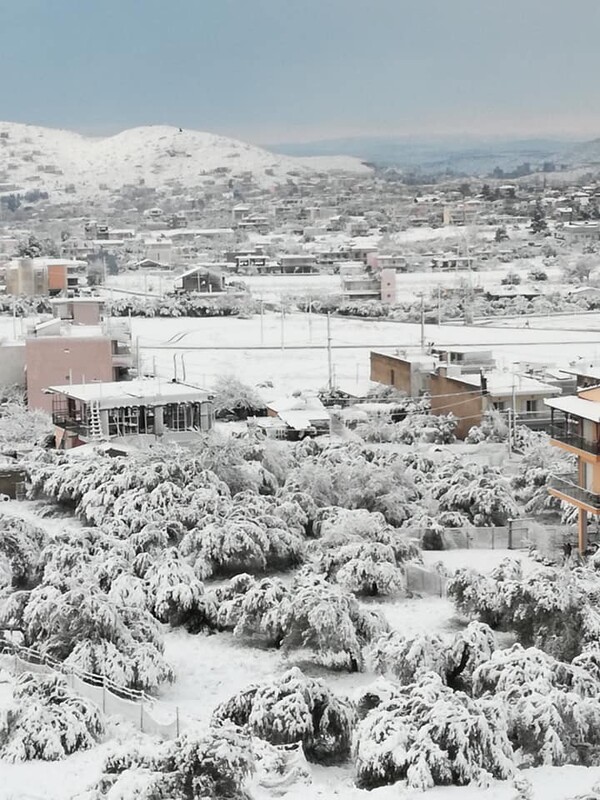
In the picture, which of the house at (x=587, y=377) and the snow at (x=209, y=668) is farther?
the house at (x=587, y=377)

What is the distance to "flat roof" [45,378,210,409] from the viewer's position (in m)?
12.9

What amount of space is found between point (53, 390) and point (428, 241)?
156ft

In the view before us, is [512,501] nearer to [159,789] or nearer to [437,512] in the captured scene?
[437,512]

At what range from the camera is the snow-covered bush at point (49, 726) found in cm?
562

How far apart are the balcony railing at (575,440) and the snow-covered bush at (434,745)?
381 centimetres

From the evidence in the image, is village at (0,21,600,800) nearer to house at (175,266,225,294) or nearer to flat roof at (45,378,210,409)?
flat roof at (45,378,210,409)

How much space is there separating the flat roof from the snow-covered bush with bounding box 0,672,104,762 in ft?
23.0

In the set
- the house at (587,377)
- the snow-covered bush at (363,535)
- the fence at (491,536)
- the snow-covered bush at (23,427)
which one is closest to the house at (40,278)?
the snow-covered bush at (23,427)

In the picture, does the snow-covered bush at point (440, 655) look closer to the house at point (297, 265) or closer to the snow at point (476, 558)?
the snow at point (476, 558)

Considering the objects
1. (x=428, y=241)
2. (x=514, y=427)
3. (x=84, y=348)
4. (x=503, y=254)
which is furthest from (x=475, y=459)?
(x=428, y=241)

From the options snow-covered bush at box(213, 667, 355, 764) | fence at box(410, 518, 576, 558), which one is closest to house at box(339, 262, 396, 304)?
fence at box(410, 518, 576, 558)

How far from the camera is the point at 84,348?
16.6 metres

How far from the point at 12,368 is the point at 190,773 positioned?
1359cm

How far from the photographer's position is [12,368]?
1792cm
